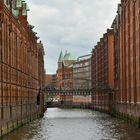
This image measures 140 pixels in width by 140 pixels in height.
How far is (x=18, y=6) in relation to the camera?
235 ft

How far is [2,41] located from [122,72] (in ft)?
130

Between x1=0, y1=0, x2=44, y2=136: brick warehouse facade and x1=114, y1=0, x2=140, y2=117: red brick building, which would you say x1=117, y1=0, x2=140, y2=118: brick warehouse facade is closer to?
x1=114, y1=0, x2=140, y2=117: red brick building

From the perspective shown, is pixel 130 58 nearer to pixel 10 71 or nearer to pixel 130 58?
pixel 130 58

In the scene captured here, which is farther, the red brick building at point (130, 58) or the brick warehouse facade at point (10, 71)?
the red brick building at point (130, 58)

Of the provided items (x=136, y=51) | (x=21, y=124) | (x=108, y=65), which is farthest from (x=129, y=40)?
(x=108, y=65)

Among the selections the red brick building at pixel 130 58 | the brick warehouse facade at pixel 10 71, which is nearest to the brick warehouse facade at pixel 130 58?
the red brick building at pixel 130 58

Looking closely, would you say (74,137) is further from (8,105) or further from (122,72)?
(122,72)

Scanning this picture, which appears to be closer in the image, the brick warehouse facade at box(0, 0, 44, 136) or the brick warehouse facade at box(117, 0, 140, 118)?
the brick warehouse facade at box(0, 0, 44, 136)

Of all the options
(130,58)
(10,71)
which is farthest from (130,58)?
(10,71)

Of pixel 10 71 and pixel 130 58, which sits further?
pixel 130 58

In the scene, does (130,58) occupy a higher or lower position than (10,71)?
higher

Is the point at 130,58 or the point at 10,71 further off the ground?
the point at 130,58

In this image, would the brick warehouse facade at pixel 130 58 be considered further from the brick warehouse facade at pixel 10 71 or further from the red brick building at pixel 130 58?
the brick warehouse facade at pixel 10 71

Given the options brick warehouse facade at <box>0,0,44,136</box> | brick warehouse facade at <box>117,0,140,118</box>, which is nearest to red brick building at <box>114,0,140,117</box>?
brick warehouse facade at <box>117,0,140,118</box>
